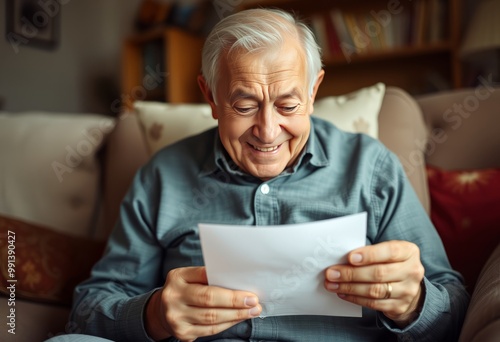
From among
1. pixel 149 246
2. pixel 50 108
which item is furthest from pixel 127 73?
pixel 149 246

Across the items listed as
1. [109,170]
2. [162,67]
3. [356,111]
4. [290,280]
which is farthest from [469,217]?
[162,67]

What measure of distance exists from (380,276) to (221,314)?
253mm

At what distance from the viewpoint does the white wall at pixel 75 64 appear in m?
2.94

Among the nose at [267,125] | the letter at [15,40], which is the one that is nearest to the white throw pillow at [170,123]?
the nose at [267,125]

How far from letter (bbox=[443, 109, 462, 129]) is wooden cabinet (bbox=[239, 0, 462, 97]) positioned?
3.51ft

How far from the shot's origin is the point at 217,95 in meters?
1.03

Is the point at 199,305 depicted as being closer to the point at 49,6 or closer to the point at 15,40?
the point at 15,40

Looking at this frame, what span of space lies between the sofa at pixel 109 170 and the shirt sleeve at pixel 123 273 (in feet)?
0.22

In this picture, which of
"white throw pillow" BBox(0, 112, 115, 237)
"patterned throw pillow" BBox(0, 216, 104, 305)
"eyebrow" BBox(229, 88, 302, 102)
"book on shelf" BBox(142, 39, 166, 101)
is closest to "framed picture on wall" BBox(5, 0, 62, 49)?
"book on shelf" BBox(142, 39, 166, 101)

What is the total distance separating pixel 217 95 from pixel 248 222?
0.27 metres

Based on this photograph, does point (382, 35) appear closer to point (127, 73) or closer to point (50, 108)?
point (127, 73)

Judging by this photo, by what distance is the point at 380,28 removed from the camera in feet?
8.48

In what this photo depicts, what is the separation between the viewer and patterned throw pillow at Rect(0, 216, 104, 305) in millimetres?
1219

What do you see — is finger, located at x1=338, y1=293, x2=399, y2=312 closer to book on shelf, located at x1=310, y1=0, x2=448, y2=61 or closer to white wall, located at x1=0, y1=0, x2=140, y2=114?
book on shelf, located at x1=310, y1=0, x2=448, y2=61
